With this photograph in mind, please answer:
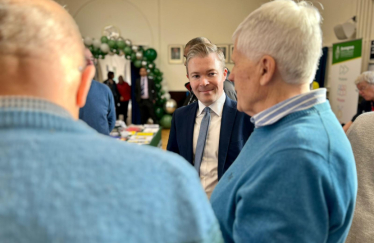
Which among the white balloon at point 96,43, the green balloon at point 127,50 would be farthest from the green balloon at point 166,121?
the white balloon at point 96,43

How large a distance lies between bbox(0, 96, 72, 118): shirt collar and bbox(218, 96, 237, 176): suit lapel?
1.22m

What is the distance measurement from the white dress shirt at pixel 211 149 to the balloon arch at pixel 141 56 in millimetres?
6651

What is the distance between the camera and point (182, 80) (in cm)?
948

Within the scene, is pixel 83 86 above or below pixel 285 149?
above

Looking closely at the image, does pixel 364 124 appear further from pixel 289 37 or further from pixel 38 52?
pixel 38 52

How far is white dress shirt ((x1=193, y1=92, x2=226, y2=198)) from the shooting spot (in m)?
1.65

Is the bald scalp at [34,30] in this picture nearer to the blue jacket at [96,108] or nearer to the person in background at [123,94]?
the blue jacket at [96,108]

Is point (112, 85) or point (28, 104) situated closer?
point (28, 104)

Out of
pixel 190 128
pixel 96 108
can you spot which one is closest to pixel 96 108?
pixel 96 108

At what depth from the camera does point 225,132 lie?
1.66 meters

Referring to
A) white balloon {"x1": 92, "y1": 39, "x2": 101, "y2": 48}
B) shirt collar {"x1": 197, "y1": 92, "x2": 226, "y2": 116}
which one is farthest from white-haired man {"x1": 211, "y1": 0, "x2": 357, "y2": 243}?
white balloon {"x1": 92, "y1": 39, "x2": 101, "y2": 48}

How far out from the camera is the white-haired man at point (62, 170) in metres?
0.42

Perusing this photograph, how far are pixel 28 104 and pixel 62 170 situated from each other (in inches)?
5.2

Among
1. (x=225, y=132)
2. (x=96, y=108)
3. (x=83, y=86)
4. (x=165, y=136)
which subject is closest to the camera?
(x=83, y=86)
